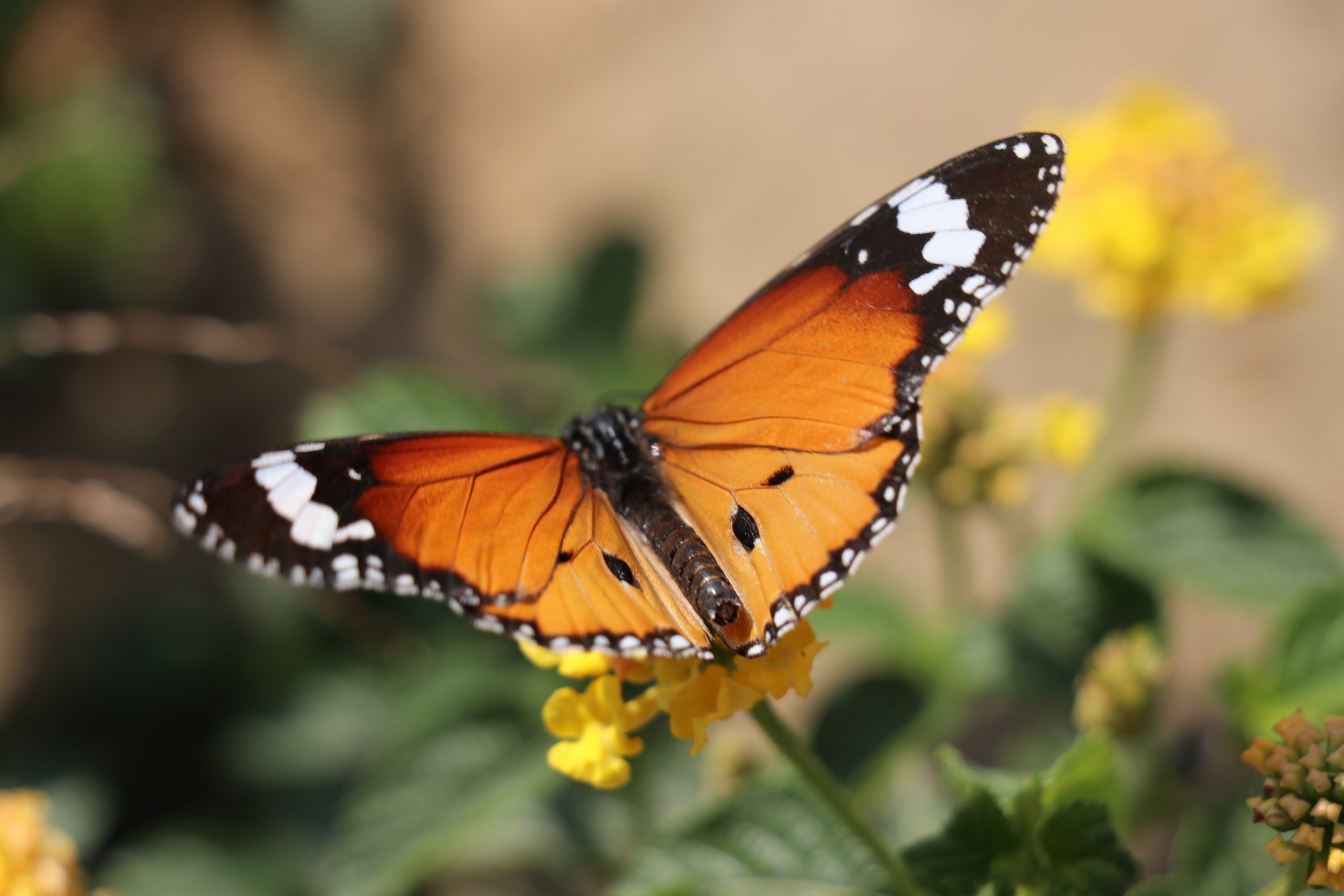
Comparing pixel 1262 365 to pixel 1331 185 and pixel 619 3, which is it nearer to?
pixel 1331 185

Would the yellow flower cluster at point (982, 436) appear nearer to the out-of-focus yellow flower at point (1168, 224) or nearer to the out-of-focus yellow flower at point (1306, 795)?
the out-of-focus yellow flower at point (1168, 224)

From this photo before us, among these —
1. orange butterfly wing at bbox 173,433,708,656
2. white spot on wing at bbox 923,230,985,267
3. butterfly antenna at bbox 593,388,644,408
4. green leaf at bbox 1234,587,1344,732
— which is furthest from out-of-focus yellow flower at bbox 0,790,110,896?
green leaf at bbox 1234,587,1344,732

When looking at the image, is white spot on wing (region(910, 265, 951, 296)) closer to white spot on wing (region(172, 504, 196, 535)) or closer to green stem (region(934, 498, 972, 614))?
green stem (region(934, 498, 972, 614))

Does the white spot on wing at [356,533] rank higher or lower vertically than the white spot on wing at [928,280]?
higher

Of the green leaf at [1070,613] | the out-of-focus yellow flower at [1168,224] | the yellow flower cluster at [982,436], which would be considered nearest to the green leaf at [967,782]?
the green leaf at [1070,613]

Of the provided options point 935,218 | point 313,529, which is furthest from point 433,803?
point 935,218

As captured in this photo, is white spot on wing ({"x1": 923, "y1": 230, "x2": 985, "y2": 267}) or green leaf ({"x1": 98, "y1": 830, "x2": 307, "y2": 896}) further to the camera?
green leaf ({"x1": 98, "y1": 830, "x2": 307, "y2": 896})

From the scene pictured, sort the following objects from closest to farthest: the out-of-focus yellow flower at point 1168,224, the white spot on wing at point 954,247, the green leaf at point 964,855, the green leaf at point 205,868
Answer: the green leaf at point 964,855 < the white spot on wing at point 954,247 < the out-of-focus yellow flower at point 1168,224 < the green leaf at point 205,868

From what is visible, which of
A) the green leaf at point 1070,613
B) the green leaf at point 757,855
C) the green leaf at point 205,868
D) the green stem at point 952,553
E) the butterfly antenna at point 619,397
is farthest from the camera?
the green leaf at point 205,868
